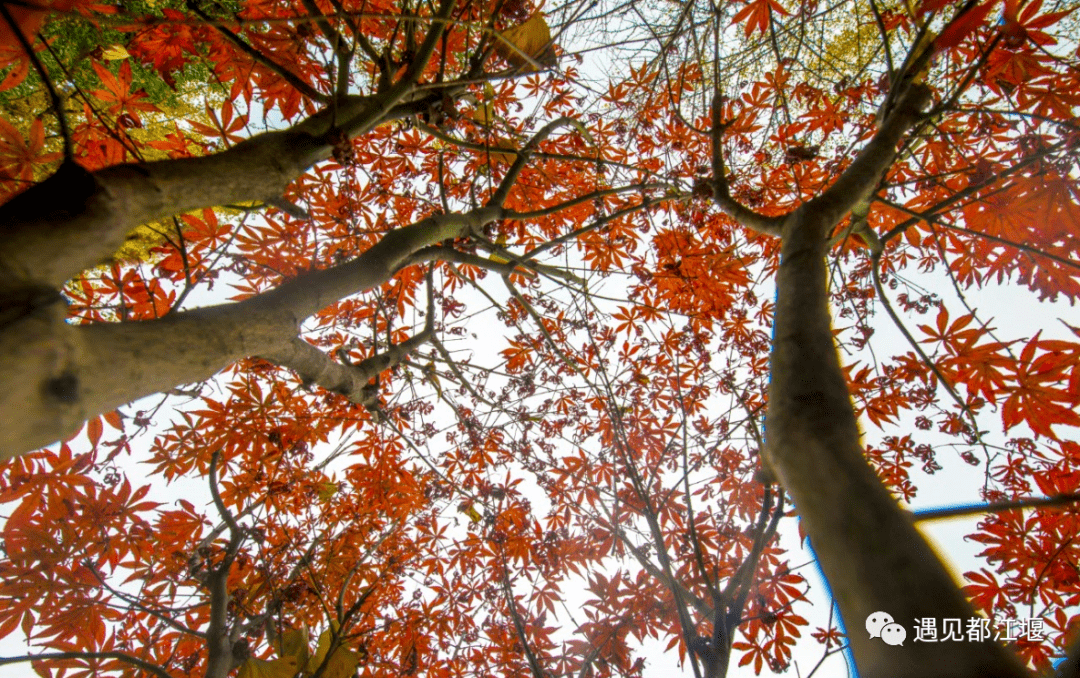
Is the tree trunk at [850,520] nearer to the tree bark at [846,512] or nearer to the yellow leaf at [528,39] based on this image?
the tree bark at [846,512]

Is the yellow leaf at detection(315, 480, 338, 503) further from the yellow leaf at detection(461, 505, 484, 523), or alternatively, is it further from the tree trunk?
the tree trunk

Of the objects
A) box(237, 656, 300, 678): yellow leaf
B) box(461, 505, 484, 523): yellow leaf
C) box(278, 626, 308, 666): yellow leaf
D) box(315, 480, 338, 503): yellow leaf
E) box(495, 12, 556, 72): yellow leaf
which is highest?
box(495, 12, 556, 72): yellow leaf

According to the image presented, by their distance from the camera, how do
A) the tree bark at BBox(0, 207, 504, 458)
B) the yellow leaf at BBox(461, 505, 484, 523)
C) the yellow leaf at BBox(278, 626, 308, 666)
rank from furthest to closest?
the yellow leaf at BBox(461, 505, 484, 523) < the yellow leaf at BBox(278, 626, 308, 666) < the tree bark at BBox(0, 207, 504, 458)

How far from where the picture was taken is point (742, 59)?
276 cm

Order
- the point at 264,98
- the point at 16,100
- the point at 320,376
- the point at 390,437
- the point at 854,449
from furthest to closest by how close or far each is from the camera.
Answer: the point at 16,100, the point at 390,437, the point at 264,98, the point at 320,376, the point at 854,449

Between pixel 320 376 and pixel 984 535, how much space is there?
3.40m

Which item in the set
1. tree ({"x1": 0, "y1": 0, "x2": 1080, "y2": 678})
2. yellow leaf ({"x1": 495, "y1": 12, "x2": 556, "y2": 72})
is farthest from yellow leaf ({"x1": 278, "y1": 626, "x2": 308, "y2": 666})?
yellow leaf ({"x1": 495, "y1": 12, "x2": 556, "y2": 72})

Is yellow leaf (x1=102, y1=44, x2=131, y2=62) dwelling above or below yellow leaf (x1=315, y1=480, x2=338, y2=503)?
above

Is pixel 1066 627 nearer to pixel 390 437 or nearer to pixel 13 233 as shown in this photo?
pixel 390 437

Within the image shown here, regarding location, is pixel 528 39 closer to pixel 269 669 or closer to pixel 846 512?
pixel 846 512

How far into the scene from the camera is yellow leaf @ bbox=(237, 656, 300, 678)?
1.97m

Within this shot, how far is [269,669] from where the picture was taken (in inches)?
77.9

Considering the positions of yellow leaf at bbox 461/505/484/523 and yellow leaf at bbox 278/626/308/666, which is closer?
yellow leaf at bbox 278/626/308/666

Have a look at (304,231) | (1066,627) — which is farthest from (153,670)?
(1066,627)
